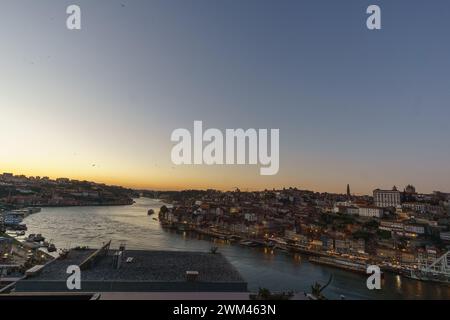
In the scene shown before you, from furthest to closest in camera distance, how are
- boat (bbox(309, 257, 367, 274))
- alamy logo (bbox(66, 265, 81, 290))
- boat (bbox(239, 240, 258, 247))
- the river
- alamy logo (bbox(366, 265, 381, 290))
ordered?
boat (bbox(239, 240, 258, 247)) < boat (bbox(309, 257, 367, 274)) < the river < alamy logo (bbox(66, 265, 81, 290)) < alamy logo (bbox(366, 265, 381, 290))

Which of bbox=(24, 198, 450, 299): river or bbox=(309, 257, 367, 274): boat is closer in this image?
bbox=(24, 198, 450, 299): river

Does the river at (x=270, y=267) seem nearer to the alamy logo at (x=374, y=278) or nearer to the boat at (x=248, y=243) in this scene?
the boat at (x=248, y=243)

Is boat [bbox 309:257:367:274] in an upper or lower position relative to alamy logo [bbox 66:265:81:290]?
lower

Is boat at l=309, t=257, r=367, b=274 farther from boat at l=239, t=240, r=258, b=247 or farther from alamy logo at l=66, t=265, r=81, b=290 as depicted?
alamy logo at l=66, t=265, r=81, b=290

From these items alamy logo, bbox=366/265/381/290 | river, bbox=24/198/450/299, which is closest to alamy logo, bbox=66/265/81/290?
alamy logo, bbox=366/265/381/290

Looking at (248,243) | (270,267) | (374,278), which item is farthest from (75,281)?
(248,243)

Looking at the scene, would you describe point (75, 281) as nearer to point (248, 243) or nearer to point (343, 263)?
point (343, 263)

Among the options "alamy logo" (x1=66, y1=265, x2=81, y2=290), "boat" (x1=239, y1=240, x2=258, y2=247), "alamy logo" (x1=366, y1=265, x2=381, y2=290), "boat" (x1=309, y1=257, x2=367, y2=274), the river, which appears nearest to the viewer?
"alamy logo" (x1=366, y1=265, x2=381, y2=290)

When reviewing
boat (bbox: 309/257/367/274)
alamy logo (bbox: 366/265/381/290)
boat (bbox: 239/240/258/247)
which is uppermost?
alamy logo (bbox: 366/265/381/290)

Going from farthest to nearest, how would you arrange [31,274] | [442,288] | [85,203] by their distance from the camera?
[85,203], [442,288], [31,274]
